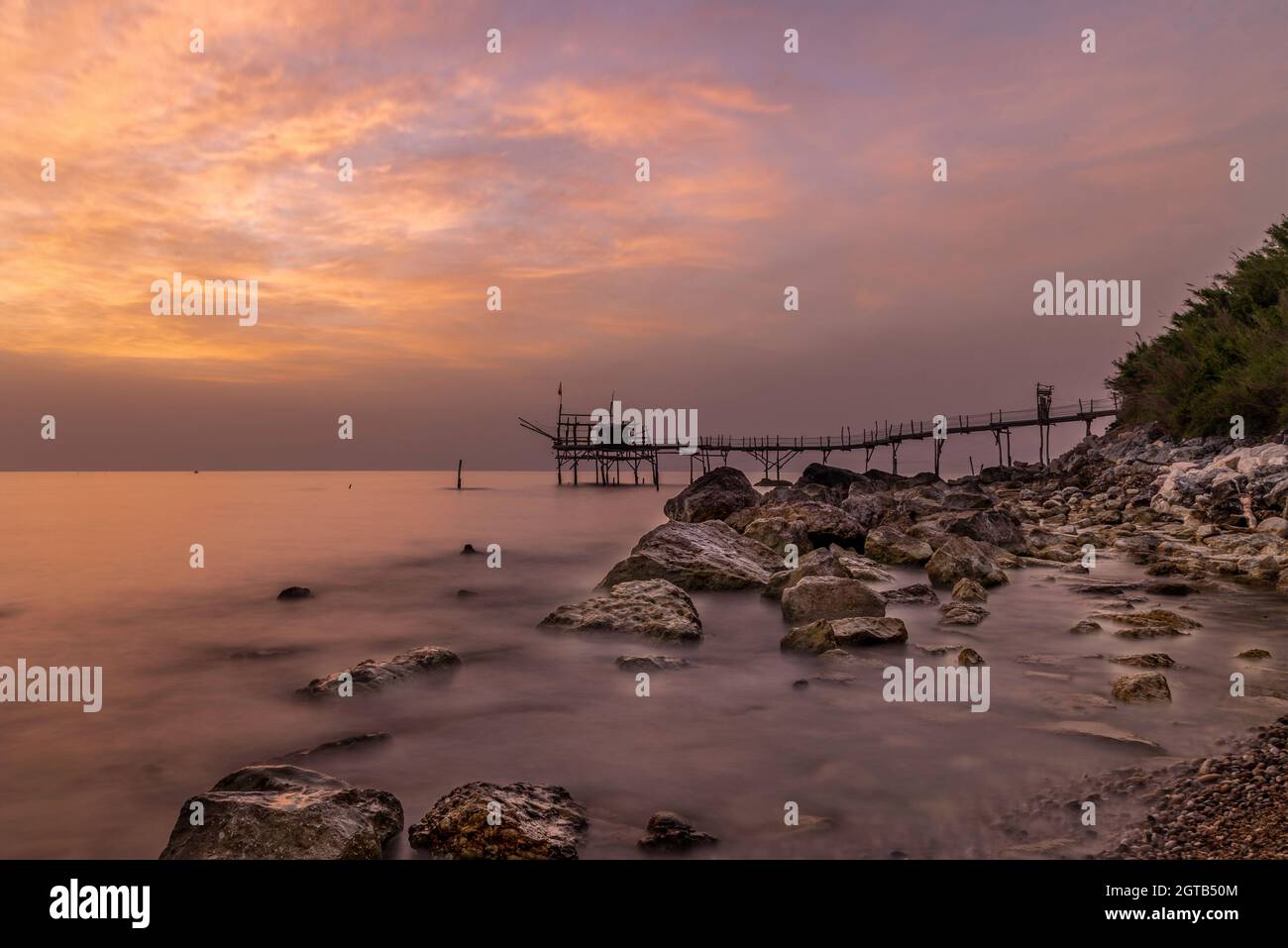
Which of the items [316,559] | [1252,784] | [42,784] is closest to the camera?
[1252,784]

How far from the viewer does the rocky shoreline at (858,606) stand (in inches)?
168

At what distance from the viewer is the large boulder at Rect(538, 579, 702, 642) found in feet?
34.1

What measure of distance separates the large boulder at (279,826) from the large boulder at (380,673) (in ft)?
11.9

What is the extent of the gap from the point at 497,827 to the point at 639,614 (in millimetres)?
6496

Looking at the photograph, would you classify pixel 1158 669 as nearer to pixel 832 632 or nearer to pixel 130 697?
pixel 832 632

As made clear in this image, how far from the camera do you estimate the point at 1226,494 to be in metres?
20.7

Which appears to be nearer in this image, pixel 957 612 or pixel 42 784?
pixel 42 784

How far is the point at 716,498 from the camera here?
75.8 feet

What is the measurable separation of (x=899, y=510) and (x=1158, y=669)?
16297 millimetres

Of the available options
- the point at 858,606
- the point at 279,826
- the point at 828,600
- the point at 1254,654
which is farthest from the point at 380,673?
the point at 1254,654

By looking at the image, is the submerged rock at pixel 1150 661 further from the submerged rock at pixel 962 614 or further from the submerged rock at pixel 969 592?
the submerged rock at pixel 969 592
